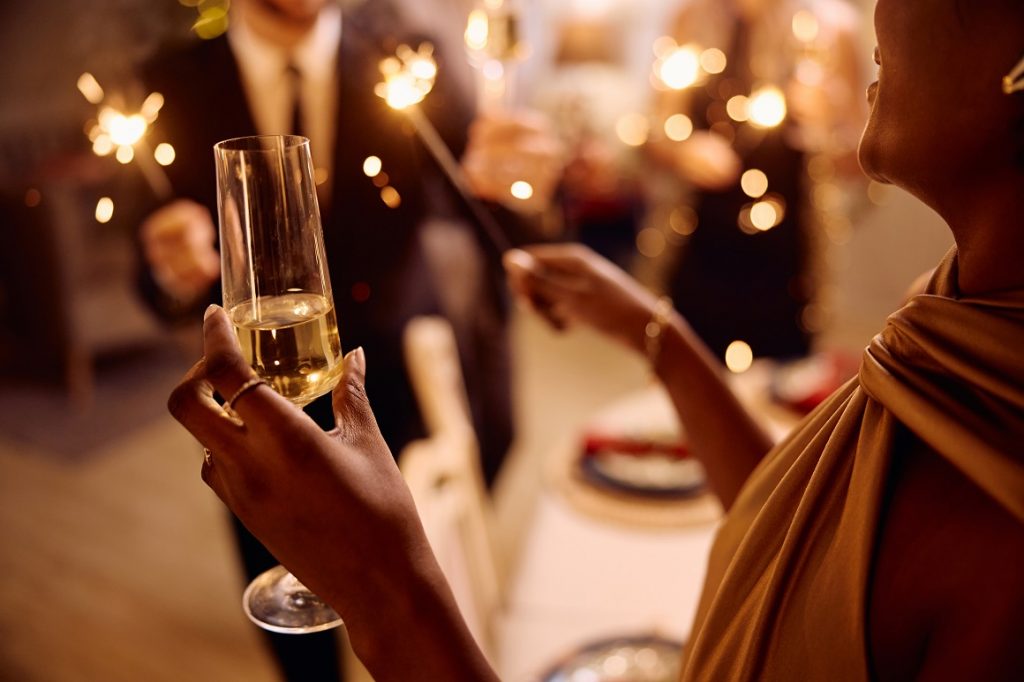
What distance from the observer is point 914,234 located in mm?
5523

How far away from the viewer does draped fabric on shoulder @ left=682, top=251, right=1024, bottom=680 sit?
666 millimetres

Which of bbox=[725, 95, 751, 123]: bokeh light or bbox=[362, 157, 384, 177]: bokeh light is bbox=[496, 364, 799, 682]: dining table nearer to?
bbox=[362, 157, 384, 177]: bokeh light

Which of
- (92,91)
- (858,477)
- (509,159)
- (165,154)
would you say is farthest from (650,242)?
(858,477)

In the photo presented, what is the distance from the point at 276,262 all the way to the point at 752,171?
9.38 ft

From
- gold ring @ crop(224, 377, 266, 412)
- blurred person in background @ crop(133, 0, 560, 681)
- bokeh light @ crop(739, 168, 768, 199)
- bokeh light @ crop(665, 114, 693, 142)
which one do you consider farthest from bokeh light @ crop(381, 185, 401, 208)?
bokeh light @ crop(739, 168, 768, 199)

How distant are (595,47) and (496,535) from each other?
455 cm

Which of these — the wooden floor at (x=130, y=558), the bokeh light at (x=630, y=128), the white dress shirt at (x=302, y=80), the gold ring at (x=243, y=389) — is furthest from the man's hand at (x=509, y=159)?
the bokeh light at (x=630, y=128)

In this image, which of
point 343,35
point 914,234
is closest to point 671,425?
point 343,35

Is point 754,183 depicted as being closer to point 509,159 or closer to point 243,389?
point 509,159

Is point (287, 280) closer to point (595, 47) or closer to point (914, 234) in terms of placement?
point (914, 234)

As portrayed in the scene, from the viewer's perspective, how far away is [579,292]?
1353 mm

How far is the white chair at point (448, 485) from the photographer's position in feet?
5.17

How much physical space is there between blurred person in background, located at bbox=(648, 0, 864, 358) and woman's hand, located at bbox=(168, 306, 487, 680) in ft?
8.47

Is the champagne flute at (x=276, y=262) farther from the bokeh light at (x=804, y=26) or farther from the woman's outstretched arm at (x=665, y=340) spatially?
the bokeh light at (x=804, y=26)
